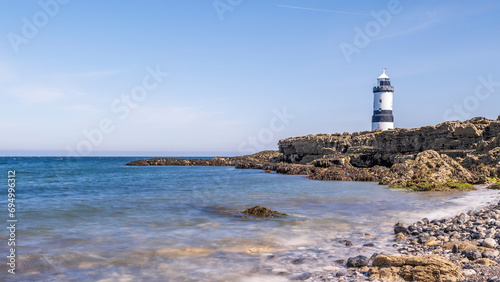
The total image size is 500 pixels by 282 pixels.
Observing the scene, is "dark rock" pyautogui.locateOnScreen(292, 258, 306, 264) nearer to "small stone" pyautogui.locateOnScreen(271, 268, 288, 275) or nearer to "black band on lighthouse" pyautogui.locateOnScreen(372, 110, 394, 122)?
"small stone" pyautogui.locateOnScreen(271, 268, 288, 275)

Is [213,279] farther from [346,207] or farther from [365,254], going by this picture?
[346,207]

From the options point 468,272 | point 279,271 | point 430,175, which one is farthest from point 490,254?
point 430,175

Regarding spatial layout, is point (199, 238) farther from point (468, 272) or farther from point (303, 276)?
point (468, 272)

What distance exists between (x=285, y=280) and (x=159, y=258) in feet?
9.81

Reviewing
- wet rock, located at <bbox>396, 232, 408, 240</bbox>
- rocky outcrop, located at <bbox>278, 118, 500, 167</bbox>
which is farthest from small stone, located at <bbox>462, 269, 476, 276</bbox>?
rocky outcrop, located at <bbox>278, 118, 500, 167</bbox>

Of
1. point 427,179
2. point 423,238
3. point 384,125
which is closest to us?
point 423,238

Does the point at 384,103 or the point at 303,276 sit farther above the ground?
the point at 384,103

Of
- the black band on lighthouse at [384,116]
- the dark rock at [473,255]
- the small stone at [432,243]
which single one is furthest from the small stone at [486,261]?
the black band on lighthouse at [384,116]

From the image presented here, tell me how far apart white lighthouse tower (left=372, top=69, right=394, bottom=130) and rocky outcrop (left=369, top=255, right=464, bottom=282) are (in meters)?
66.1

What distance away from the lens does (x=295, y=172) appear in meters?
40.5

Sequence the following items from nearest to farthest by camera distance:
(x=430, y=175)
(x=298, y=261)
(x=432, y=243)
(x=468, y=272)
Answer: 1. (x=468, y=272)
2. (x=298, y=261)
3. (x=432, y=243)
4. (x=430, y=175)

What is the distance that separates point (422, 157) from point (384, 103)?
46.1 meters

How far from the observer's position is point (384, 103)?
69438 millimetres

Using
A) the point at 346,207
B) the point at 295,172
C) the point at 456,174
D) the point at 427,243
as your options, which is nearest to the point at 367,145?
the point at 295,172
